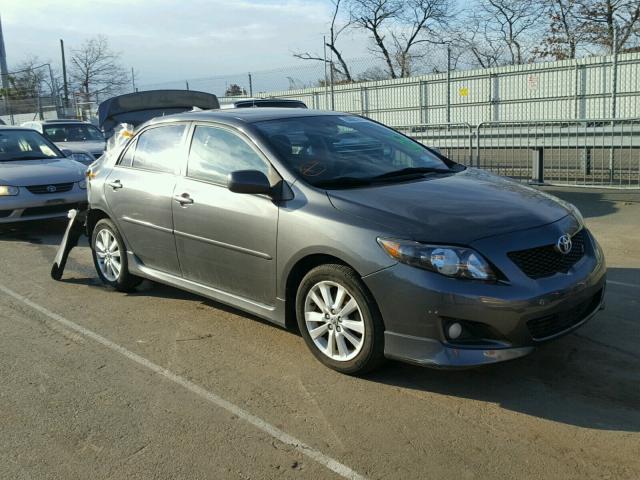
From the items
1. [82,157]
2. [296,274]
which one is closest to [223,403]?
[296,274]

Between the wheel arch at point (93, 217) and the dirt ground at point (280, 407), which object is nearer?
the dirt ground at point (280, 407)

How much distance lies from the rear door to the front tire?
1541 mm

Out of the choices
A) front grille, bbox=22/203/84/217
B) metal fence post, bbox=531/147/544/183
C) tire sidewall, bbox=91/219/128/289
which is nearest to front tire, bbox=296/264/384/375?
tire sidewall, bbox=91/219/128/289

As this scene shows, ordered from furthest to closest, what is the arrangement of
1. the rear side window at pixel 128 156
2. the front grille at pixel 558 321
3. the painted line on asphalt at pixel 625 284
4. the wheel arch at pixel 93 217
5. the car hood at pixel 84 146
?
the car hood at pixel 84 146 < the wheel arch at pixel 93 217 < the rear side window at pixel 128 156 < the painted line on asphalt at pixel 625 284 < the front grille at pixel 558 321

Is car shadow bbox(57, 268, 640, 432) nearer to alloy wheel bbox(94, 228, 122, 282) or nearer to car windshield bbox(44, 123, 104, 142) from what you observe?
alloy wheel bbox(94, 228, 122, 282)

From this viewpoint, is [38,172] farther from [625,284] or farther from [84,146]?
[625,284]

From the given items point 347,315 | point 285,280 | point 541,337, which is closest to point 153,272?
point 285,280

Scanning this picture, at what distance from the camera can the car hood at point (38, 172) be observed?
358 inches

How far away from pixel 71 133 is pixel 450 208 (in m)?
12.8

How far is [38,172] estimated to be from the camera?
934cm

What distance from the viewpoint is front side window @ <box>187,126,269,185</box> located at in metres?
4.65

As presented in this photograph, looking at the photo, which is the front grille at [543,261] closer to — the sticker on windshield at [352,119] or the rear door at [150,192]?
the sticker on windshield at [352,119]

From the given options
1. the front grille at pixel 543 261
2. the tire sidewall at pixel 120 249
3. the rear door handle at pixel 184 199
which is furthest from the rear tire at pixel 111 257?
the front grille at pixel 543 261

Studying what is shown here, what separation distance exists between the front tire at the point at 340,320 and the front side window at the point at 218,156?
37.3 inches
